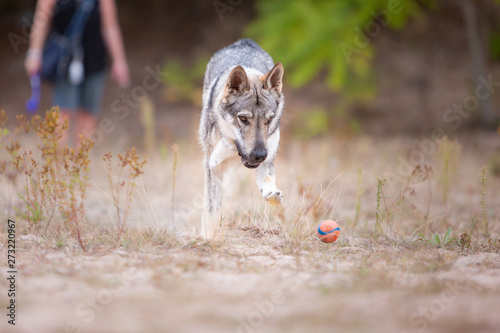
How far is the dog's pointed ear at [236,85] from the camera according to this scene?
4.74m

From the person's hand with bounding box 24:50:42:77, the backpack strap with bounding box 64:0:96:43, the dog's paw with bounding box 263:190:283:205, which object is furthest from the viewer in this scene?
the backpack strap with bounding box 64:0:96:43

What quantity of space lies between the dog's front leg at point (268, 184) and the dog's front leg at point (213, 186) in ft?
1.15

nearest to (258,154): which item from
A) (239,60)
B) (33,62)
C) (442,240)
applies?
(239,60)

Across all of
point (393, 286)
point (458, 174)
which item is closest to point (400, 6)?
point (458, 174)

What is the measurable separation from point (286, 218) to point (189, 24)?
1337cm

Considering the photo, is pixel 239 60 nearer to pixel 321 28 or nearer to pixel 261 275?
pixel 261 275

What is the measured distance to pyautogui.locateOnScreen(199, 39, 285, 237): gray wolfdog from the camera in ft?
15.2

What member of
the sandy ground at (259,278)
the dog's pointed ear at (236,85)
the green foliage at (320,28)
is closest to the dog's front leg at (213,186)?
the sandy ground at (259,278)

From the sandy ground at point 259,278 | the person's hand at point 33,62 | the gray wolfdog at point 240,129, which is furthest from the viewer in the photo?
the person's hand at point 33,62

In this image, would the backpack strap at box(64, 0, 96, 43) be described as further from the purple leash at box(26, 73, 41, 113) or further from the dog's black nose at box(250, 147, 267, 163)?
the dog's black nose at box(250, 147, 267, 163)

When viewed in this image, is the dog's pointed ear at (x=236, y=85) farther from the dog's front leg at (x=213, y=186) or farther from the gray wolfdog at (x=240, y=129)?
the dog's front leg at (x=213, y=186)

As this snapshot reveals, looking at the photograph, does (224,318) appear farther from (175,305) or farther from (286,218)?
(286,218)

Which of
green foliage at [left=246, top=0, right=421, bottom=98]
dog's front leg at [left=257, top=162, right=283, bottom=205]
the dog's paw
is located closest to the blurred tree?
green foliage at [left=246, top=0, right=421, bottom=98]

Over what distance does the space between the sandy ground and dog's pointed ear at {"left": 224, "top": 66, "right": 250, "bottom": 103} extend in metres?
1.19
